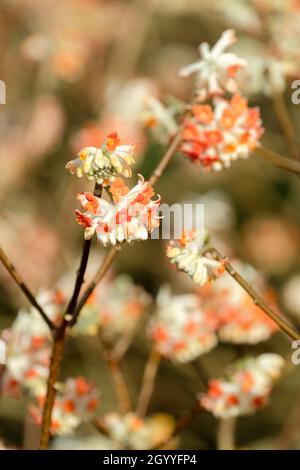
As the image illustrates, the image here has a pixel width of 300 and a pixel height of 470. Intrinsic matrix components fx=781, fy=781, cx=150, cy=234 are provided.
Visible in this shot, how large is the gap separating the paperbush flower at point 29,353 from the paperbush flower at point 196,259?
623mm

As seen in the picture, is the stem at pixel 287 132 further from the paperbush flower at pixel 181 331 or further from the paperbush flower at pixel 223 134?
the paperbush flower at pixel 181 331

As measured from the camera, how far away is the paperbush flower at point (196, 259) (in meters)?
1.76

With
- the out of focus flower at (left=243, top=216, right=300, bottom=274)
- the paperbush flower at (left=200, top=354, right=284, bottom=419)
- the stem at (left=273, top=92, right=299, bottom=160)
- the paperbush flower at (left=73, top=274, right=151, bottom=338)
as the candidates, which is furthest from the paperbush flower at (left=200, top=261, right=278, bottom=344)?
the out of focus flower at (left=243, top=216, right=300, bottom=274)

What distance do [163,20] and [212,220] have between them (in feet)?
7.13

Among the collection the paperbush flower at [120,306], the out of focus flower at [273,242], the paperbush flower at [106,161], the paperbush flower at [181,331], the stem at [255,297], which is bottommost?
the stem at [255,297]

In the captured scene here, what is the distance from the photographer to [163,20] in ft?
19.3

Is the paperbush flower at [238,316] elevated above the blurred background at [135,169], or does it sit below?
below

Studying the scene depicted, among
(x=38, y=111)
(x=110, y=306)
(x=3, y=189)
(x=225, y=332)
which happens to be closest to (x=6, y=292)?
(x=3, y=189)

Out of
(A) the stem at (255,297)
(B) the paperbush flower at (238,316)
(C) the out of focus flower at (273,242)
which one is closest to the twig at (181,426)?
(B) the paperbush flower at (238,316)

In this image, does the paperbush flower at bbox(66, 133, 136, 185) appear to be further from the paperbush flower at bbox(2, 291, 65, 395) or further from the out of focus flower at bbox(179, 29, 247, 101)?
the paperbush flower at bbox(2, 291, 65, 395)

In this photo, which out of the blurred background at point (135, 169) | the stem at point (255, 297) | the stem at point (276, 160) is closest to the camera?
the stem at point (255, 297)

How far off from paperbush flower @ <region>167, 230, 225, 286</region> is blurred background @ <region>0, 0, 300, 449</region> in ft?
5.49

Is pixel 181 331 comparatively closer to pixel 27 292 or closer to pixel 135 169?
pixel 27 292

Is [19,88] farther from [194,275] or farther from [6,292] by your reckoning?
[194,275]
